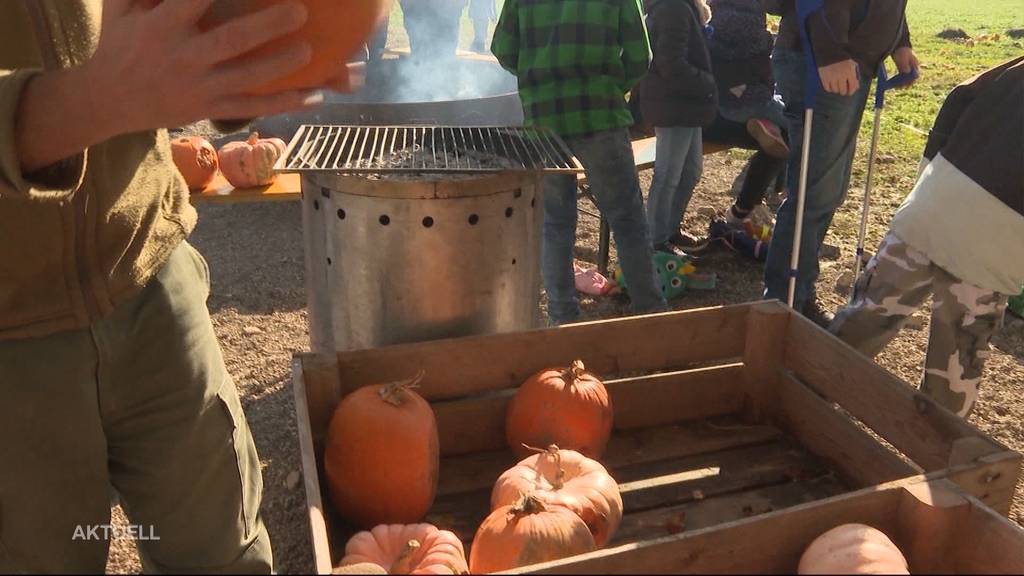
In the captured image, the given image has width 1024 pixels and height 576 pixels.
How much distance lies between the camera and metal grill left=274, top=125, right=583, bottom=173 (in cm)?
262

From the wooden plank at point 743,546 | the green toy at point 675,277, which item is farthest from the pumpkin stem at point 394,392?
the green toy at point 675,277

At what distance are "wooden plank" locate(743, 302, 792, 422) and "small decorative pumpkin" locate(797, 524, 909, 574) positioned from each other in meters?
1.23

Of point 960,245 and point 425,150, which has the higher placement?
point 425,150

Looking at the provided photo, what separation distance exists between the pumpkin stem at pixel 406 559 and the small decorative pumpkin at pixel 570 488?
1.02ft

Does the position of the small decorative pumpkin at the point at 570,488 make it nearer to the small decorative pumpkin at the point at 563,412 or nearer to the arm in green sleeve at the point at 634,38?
the small decorative pumpkin at the point at 563,412

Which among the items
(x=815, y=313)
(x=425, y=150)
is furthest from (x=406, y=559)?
(x=815, y=313)

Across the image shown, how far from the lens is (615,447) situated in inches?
106

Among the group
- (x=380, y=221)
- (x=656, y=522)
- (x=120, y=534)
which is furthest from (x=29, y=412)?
(x=120, y=534)

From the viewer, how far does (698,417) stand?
9.44 ft

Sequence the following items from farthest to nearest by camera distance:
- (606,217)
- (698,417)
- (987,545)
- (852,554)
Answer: (606,217) → (698,417) → (987,545) → (852,554)

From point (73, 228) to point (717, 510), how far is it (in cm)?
185

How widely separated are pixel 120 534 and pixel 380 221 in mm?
1639

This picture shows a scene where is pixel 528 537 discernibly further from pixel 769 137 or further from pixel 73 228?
pixel 769 137

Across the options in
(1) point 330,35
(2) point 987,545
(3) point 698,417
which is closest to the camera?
(1) point 330,35
